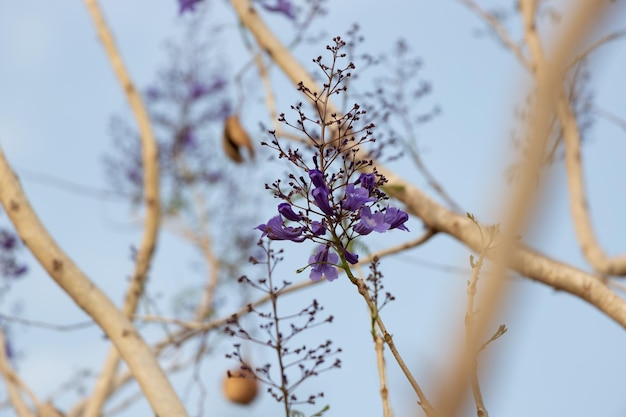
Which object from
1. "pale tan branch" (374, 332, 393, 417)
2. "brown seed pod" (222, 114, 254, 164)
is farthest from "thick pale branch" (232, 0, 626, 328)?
"pale tan branch" (374, 332, 393, 417)

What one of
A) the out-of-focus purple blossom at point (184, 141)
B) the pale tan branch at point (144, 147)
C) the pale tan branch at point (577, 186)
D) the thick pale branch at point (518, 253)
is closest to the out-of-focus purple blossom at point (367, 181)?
the thick pale branch at point (518, 253)

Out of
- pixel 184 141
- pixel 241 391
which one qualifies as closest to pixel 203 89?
pixel 184 141

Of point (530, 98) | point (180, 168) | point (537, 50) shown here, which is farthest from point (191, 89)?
point (530, 98)

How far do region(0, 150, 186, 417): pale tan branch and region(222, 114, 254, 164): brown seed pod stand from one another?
81 cm

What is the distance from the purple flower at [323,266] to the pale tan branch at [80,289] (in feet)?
2.30

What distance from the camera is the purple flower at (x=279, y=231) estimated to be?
32.1 inches

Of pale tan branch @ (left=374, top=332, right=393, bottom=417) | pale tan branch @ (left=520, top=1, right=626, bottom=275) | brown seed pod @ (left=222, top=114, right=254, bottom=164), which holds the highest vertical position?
brown seed pod @ (left=222, top=114, right=254, bottom=164)

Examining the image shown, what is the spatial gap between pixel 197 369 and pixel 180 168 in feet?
9.84

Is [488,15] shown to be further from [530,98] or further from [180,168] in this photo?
[530,98]

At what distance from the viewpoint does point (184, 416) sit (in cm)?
142

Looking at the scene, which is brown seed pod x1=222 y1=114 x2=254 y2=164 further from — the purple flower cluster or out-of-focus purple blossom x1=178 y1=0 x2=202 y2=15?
the purple flower cluster

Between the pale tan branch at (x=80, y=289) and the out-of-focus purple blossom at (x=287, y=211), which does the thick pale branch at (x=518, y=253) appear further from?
the out-of-focus purple blossom at (x=287, y=211)

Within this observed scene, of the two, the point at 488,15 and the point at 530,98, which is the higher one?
the point at 488,15

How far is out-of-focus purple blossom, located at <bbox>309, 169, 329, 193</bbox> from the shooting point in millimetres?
775
